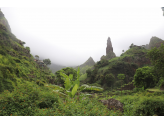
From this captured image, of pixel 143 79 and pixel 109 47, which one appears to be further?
pixel 109 47

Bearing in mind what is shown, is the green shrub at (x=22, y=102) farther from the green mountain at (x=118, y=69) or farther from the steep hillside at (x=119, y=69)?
the steep hillside at (x=119, y=69)

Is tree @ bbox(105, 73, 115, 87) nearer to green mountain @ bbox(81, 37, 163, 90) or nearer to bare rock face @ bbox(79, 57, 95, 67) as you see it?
green mountain @ bbox(81, 37, 163, 90)

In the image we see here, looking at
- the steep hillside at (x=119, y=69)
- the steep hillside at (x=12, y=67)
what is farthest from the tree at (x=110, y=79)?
the steep hillside at (x=12, y=67)

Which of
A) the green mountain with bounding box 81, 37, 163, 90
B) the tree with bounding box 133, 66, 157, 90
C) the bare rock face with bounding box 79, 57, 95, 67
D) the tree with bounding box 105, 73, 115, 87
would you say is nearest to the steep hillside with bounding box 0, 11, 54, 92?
the tree with bounding box 133, 66, 157, 90

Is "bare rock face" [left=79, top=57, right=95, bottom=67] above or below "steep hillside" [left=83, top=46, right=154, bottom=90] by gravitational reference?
above

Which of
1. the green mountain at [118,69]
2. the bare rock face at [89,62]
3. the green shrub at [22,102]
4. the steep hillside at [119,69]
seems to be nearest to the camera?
the green shrub at [22,102]

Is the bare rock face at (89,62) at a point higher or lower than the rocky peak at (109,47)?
lower

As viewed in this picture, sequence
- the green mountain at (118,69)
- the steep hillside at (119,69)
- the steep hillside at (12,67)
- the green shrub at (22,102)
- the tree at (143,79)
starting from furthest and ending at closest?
the steep hillside at (119,69), the green mountain at (118,69), the tree at (143,79), the steep hillside at (12,67), the green shrub at (22,102)

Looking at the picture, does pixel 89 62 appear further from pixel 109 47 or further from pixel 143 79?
pixel 143 79

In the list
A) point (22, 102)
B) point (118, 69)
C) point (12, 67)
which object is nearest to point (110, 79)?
point (118, 69)
